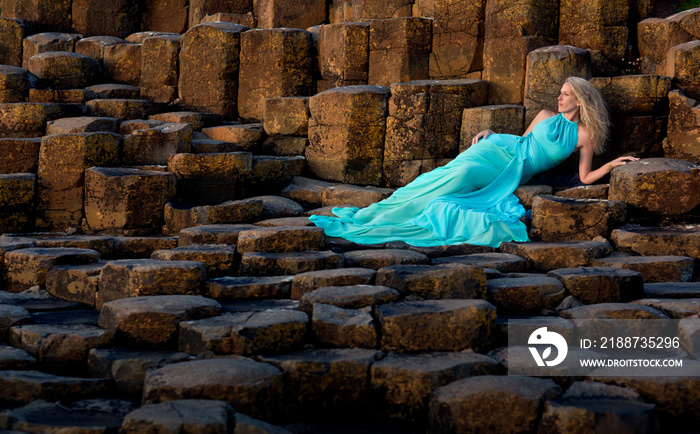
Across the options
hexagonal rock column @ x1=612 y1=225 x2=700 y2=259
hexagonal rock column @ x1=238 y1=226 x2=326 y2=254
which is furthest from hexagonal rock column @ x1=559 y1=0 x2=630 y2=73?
hexagonal rock column @ x1=238 y1=226 x2=326 y2=254

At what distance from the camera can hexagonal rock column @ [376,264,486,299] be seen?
13.6 feet

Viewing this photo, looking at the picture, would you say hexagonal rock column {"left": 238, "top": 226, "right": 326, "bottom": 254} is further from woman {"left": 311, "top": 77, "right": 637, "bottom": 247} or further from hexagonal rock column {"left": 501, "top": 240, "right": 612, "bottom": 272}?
hexagonal rock column {"left": 501, "top": 240, "right": 612, "bottom": 272}

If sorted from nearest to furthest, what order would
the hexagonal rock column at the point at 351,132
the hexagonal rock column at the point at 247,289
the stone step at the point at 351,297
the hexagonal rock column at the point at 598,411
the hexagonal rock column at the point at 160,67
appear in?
the hexagonal rock column at the point at 598,411 < the stone step at the point at 351,297 < the hexagonal rock column at the point at 247,289 < the hexagonal rock column at the point at 351,132 < the hexagonal rock column at the point at 160,67

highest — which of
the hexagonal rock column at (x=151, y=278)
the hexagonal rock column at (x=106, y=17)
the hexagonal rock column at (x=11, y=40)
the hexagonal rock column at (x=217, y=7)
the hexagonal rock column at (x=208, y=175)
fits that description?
the hexagonal rock column at (x=217, y=7)

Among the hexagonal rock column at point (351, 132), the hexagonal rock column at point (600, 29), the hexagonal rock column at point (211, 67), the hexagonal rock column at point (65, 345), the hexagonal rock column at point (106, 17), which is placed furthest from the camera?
the hexagonal rock column at point (106, 17)

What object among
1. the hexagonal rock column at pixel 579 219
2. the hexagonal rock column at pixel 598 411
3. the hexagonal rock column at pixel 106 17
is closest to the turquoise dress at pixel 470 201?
the hexagonal rock column at pixel 579 219

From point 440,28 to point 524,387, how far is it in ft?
19.8

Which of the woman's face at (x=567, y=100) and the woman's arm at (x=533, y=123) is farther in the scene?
the woman's arm at (x=533, y=123)

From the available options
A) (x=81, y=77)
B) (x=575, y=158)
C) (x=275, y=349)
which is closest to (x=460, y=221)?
(x=575, y=158)

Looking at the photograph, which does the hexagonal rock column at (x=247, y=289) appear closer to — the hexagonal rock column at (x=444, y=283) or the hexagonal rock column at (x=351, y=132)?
the hexagonal rock column at (x=444, y=283)

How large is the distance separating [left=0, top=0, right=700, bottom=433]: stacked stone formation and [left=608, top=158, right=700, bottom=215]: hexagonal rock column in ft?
0.07

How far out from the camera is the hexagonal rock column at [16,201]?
259 inches

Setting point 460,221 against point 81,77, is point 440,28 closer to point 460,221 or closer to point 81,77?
point 460,221

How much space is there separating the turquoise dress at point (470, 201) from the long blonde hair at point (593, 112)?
18 cm
